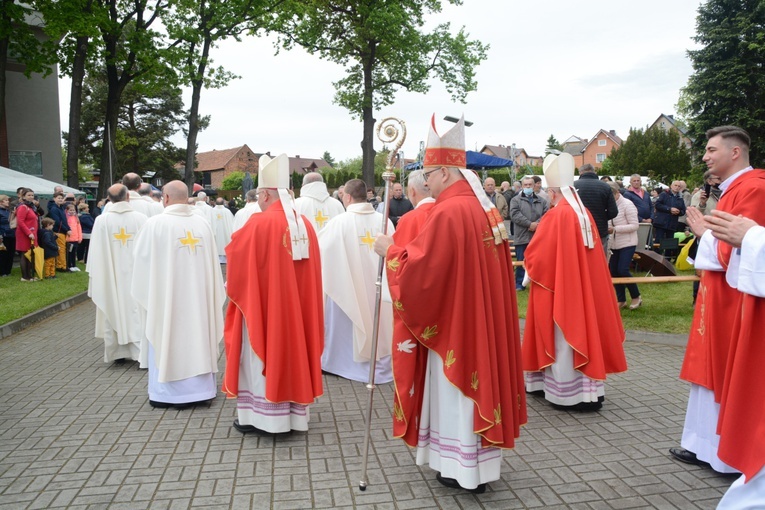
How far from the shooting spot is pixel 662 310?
31.1 feet

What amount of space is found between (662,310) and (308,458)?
7.10 meters

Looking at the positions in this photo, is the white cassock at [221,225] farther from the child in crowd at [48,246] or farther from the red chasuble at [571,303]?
the red chasuble at [571,303]

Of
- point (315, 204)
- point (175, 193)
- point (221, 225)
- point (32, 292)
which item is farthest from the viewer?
point (221, 225)

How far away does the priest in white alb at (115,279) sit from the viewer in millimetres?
7258

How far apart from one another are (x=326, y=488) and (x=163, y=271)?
9.24 ft

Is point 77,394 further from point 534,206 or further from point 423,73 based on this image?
point 423,73

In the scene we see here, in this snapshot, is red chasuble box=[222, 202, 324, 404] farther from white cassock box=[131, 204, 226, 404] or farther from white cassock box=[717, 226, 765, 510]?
white cassock box=[717, 226, 765, 510]

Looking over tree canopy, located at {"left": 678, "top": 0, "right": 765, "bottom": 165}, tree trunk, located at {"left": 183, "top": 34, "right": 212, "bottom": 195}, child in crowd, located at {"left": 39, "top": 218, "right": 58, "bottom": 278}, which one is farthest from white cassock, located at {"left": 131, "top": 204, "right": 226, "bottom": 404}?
tree canopy, located at {"left": 678, "top": 0, "right": 765, "bottom": 165}

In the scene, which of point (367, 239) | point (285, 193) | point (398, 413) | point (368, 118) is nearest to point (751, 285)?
point (398, 413)

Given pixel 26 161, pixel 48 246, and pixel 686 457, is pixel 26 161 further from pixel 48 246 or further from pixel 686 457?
pixel 686 457

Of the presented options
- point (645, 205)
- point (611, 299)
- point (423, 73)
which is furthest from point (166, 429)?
point (423, 73)

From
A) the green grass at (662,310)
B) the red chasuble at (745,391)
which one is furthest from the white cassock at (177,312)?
the green grass at (662,310)

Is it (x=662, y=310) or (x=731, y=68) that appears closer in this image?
(x=662, y=310)

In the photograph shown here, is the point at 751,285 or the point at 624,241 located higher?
the point at 751,285
